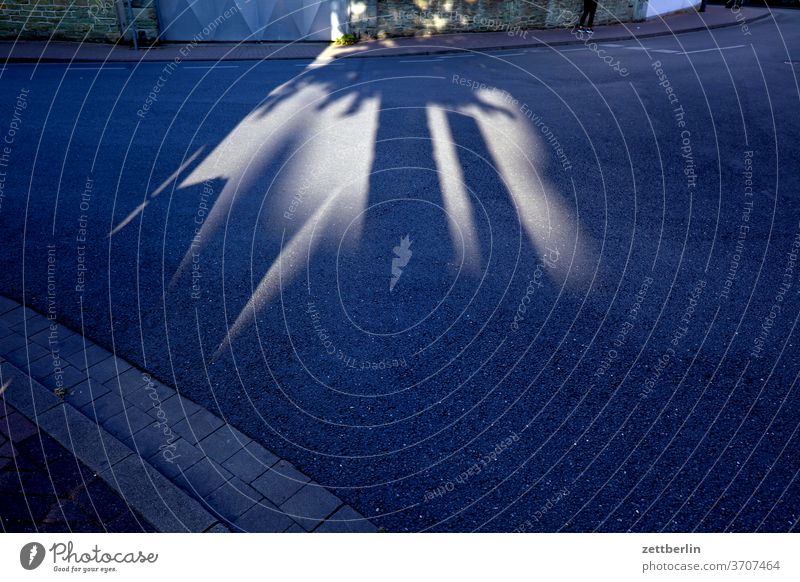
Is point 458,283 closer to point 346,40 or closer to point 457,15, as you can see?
point 346,40

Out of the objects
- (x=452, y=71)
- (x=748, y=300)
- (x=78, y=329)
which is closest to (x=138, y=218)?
(x=78, y=329)

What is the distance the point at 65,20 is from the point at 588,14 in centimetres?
1639

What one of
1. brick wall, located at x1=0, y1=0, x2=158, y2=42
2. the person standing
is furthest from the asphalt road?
the person standing

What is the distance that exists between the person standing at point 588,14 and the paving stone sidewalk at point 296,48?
37 centimetres

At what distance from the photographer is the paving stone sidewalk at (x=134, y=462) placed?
3883mm

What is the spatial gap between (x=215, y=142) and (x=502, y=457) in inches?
302

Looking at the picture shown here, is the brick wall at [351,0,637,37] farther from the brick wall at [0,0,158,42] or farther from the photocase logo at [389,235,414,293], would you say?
the photocase logo at [389,235,414,293]

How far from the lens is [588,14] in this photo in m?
21.2

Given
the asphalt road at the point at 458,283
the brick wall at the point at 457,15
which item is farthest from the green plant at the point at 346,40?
the asphalt road at the point at 458,283

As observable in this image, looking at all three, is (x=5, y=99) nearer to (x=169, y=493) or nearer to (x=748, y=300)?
(x=169, y=493)

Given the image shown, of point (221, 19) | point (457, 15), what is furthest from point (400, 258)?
point (457, 15)

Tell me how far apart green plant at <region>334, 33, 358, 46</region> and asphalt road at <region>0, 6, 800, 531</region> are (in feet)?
22.1

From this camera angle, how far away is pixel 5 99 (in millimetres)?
12695
